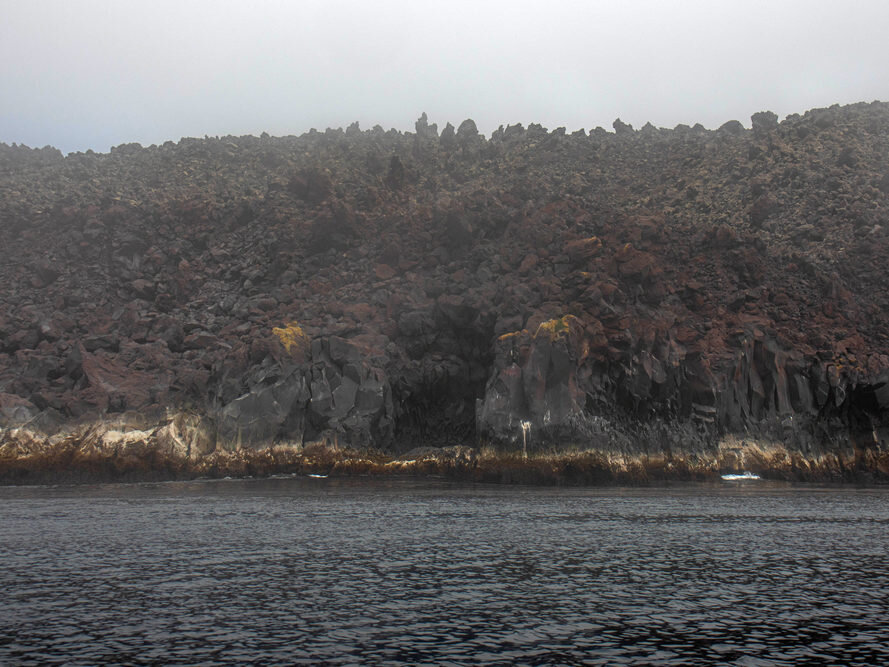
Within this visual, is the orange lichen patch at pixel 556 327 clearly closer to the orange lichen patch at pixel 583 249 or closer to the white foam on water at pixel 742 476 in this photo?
the orange lichen patch at pixel 583 249

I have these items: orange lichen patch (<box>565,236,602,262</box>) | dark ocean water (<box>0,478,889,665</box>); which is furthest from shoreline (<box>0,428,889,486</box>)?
orange lichen patch (<box>565,236,602,262</box>)

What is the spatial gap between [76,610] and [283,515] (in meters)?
19.2

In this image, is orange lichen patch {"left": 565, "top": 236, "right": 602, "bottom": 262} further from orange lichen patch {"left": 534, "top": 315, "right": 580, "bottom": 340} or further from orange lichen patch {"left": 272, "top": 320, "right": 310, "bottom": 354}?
orange lichen patch {"left": 272, "top": 320, "right": 310, "bottom": 354}

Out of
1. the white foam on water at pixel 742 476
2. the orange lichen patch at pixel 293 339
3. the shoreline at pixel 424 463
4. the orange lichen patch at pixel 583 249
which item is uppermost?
the orange lichen patch at pixel 583 249

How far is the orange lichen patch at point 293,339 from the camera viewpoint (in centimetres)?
6619

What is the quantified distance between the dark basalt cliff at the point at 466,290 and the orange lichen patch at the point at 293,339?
308mm

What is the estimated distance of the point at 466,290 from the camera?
80062 mm

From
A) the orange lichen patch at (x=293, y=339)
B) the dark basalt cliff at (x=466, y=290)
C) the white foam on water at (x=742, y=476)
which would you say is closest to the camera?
the white foam on water at (x=742, y=476)

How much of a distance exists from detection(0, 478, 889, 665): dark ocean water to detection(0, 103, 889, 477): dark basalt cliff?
81.0 feet

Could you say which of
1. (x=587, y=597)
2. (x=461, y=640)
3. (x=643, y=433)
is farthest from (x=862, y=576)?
(x=643, y=433)

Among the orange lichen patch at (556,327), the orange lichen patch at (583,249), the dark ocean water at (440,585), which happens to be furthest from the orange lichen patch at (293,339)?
the orange lichen patch at (583,249)

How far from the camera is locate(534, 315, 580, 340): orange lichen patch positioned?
64.6m

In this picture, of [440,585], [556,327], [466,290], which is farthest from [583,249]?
[440,585]

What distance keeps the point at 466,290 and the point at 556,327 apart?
56.5 ft
